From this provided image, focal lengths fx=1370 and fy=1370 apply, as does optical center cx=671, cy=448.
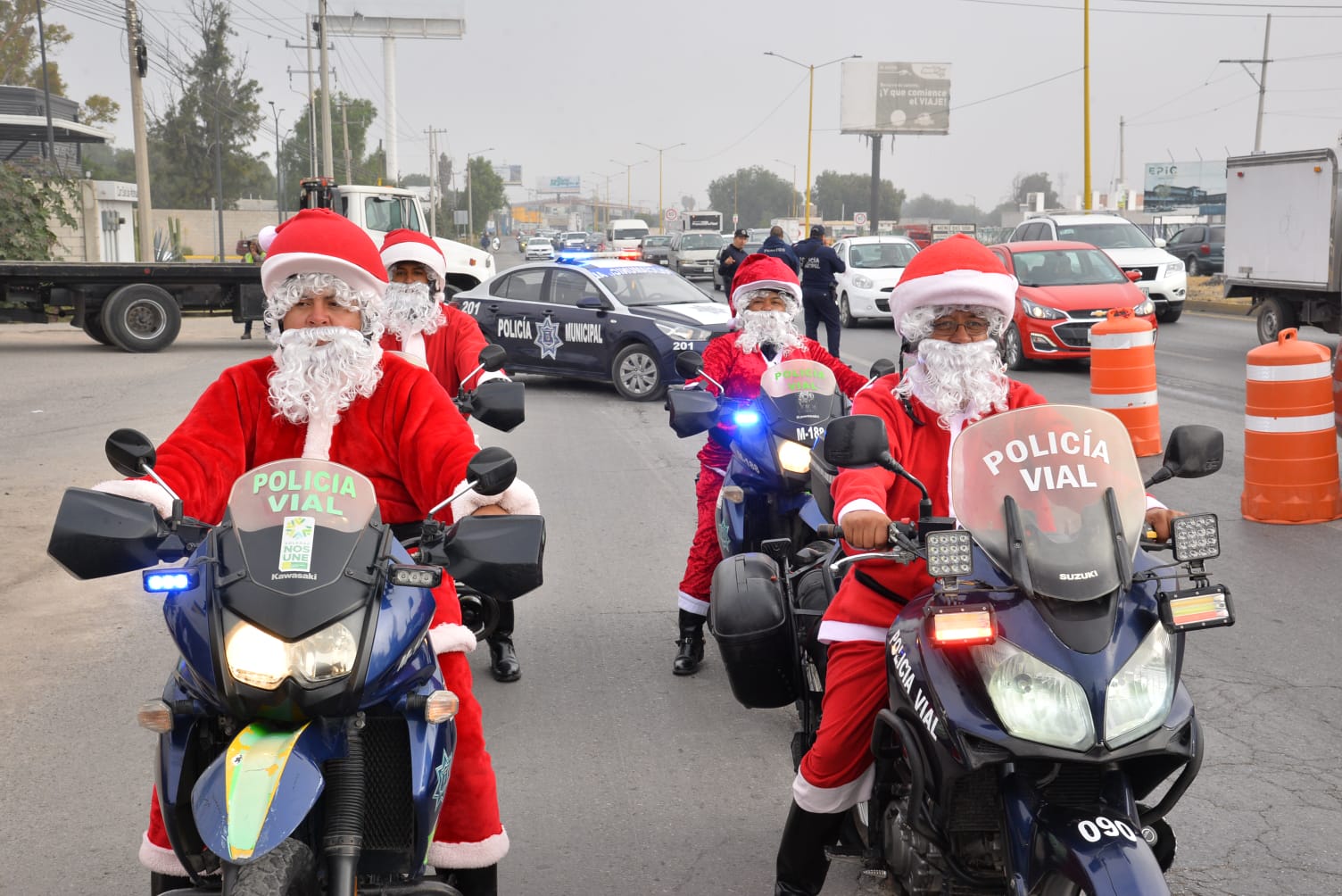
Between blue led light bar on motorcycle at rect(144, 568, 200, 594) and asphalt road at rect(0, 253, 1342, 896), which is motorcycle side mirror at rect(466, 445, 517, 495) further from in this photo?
asphalt road at rect(0, 253, 1342, 896)

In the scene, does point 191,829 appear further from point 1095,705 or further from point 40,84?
point 40,84

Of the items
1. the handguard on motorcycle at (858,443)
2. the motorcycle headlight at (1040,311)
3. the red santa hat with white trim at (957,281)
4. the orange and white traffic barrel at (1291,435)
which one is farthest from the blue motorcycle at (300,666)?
the motorcycle headlight at (1040,311)

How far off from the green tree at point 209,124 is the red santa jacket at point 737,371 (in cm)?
7116

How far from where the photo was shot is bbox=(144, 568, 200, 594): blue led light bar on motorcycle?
2.74 m

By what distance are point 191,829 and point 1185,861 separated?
2.95 m

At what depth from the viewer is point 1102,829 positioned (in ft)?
8.66

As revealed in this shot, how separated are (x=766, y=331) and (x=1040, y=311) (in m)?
12.5

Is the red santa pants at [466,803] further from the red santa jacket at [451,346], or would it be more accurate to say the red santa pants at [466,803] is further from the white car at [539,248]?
the white car at [539,248]

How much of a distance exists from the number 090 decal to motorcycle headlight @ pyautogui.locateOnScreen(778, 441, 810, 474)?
9.44 ft

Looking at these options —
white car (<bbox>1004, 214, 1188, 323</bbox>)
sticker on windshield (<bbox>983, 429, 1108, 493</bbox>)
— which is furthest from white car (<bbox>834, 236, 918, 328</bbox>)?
sticker on windshield (<bbox>983, 429, 1108, 493</bbox>)

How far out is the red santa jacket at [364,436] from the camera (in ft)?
11.7

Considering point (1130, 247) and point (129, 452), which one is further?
point (1130, 247)

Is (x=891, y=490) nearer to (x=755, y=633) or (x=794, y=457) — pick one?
(x=755, y=633)

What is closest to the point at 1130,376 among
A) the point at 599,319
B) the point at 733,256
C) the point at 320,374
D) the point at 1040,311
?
the point at 1040,311
